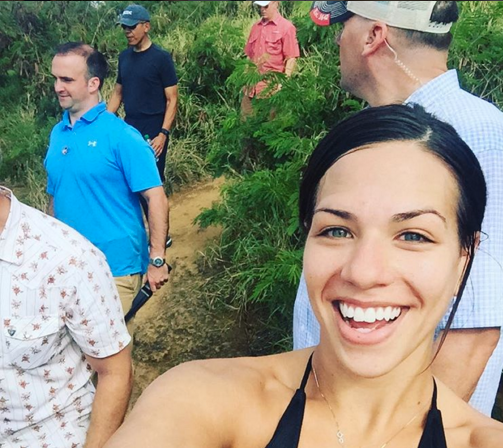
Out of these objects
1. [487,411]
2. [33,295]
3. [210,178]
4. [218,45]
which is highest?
[33,295]

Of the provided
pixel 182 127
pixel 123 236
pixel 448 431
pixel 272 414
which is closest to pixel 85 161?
pixel 123 236

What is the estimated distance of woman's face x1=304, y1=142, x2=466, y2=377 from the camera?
116 centimetres

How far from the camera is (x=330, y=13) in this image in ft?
7.28

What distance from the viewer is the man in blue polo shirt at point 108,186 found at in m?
2.92

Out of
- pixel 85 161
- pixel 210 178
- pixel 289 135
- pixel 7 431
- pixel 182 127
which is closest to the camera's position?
pixel 7 431

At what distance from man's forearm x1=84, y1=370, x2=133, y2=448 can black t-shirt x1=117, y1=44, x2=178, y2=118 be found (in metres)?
3.69

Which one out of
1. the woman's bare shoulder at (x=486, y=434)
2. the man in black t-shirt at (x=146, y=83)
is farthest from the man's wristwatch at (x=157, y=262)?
the man in black t-shirt at (x=146, y=83)

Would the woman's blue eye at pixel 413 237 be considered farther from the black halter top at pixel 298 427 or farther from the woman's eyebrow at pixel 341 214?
the black halter top at pixel 298 427

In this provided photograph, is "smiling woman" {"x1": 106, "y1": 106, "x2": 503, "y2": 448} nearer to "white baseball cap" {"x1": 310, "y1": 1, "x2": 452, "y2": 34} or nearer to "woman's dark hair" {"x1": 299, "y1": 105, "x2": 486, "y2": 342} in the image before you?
"woman's dark hair" {"x1": 299, "y1": 105, "x2": 486, "y2": 342}

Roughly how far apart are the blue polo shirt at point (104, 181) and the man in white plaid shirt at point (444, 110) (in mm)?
1196

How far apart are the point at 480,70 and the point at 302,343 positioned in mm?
3211

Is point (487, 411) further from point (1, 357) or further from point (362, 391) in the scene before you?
point (1, 357)

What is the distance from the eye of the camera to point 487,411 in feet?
5.52

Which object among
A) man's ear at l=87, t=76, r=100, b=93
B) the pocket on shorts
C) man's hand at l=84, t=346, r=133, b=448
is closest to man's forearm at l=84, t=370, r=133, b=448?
man's hand at l=84, t=346, r=133, b=448
